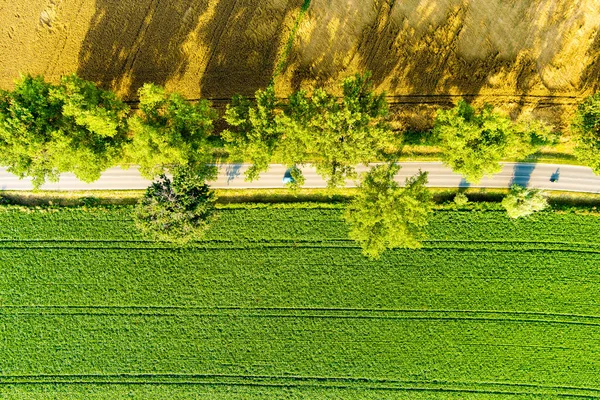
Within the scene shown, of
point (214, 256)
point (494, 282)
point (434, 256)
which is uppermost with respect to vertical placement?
point (214, 256)

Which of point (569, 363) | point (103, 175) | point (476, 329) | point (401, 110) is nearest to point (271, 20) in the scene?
point (401, 110)

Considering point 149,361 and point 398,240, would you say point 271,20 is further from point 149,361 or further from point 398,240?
point 149,361

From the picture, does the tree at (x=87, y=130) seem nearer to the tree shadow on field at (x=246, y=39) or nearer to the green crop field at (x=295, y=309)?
the green crop field at (x=295, y=309)

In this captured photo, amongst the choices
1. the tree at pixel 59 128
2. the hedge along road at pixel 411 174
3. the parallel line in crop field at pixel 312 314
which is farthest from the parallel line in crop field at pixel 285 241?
the tree at pixel 59 128

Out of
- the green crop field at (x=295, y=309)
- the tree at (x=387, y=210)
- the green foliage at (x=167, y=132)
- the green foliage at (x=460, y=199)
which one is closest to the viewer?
the green foliage at (x=167, y=132)

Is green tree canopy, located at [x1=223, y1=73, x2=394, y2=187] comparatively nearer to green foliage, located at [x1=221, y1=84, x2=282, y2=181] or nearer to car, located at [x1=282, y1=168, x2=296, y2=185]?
green foliage, located at [x1=221, y1=84, x2=282, y2=181]
